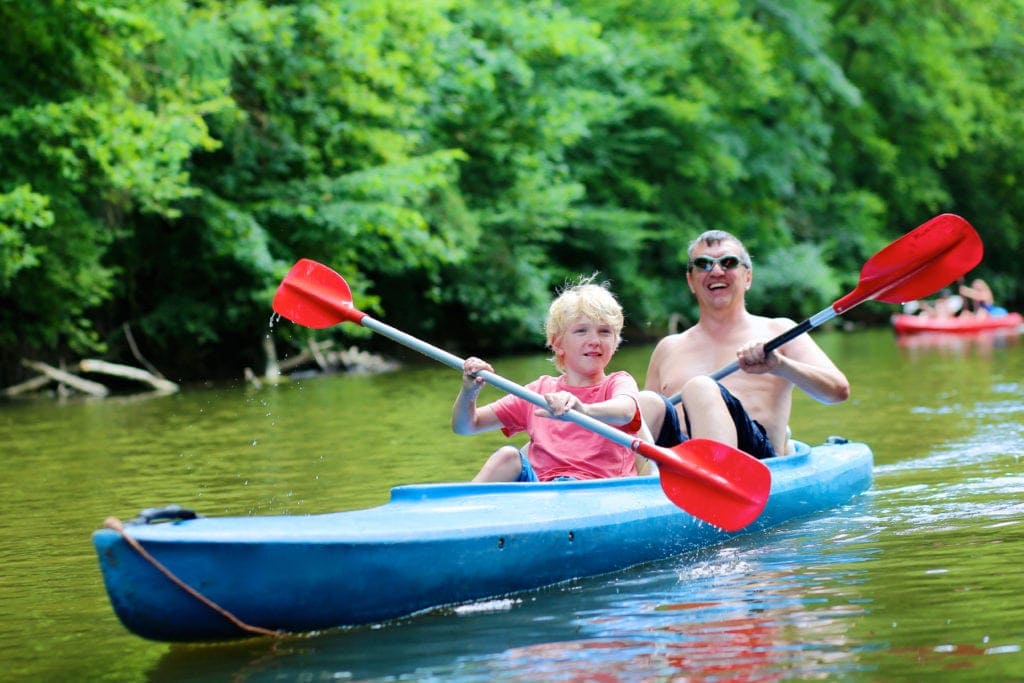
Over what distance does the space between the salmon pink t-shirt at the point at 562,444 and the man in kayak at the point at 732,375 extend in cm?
23

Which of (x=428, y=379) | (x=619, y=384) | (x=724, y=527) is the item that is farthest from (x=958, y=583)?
(x=428, y=379)

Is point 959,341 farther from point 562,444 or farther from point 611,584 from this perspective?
point 611,584

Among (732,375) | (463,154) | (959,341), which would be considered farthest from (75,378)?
(959,341)

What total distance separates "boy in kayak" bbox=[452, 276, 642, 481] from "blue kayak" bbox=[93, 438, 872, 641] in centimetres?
24

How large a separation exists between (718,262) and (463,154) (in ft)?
46.3

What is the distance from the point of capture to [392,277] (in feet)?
75.6

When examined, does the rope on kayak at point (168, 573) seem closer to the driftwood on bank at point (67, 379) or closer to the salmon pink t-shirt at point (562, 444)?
the salmon pink t-shirt at point (562, 444)

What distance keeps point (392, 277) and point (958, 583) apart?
60.6 ft

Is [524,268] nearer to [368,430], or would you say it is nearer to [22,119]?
[22,119]

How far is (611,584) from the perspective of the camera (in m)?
5.26

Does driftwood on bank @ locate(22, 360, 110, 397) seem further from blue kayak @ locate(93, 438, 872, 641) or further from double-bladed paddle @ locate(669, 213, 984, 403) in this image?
blue kayak @ locate(93, 438, 872, 641)

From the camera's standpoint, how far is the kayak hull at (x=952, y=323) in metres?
25.0

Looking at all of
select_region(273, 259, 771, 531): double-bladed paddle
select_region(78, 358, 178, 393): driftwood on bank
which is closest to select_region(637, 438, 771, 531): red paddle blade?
select_region(273, 259, 771, 531): double-bladed paddle

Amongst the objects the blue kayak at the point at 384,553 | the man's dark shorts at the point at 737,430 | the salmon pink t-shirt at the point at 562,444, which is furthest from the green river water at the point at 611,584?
the salmon pink t-shirt at the point at 562,444
